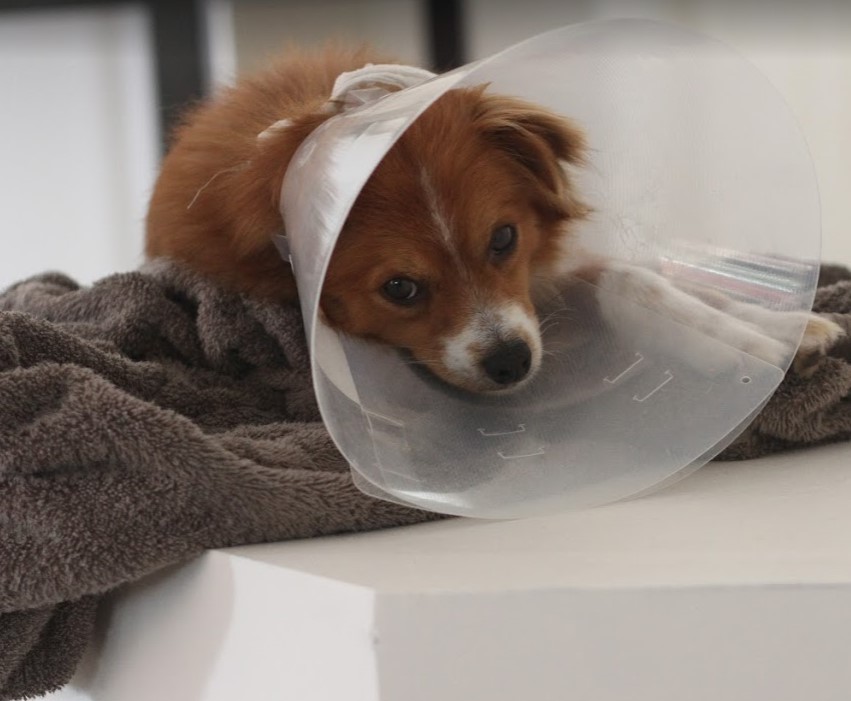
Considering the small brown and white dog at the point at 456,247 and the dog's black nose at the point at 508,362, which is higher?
the small brown and white dog at the point at 456,247

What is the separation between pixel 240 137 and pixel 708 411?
736 millimetres

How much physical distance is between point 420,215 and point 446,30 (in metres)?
2.20

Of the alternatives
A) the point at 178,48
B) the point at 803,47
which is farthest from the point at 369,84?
the point at 803,47

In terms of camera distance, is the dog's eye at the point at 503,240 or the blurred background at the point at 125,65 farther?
the blurred background at the point at 125,65

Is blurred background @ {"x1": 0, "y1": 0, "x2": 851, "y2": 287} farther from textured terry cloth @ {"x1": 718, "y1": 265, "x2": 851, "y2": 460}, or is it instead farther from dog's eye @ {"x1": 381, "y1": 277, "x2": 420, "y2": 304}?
textured terry cloth @ {"x1": 718, "y1": 265, "x2": 851, "y2": 460}

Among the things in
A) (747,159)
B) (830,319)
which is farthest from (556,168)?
(830,319)

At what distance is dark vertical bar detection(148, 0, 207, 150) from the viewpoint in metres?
3.06

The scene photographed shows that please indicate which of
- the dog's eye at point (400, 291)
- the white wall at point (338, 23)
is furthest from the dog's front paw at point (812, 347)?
the white wall at point (338, 23)

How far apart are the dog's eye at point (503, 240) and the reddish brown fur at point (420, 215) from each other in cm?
1

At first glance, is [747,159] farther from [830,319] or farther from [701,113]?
[830,319]

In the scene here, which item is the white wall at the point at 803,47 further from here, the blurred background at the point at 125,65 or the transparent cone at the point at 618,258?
the transparent cone at the point at 618,258

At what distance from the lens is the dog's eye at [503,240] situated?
1.27 meters

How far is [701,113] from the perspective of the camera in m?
1.22

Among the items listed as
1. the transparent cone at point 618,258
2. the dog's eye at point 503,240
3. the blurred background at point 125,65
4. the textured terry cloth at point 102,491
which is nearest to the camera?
the textured terry cloth at point 102,491
